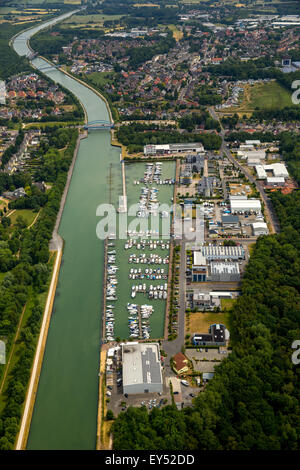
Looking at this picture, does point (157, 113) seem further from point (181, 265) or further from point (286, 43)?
point (286, 43)

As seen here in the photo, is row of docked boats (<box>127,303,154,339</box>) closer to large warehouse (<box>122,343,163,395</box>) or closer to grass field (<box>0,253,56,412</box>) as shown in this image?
large warehouse (<box>122,343,163,395</box>)

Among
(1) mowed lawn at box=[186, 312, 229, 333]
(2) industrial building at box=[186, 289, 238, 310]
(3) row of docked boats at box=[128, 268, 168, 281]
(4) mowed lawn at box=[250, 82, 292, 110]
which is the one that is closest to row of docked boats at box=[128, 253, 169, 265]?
(3) row of docked boats at box=[128, 268, 168, 281]

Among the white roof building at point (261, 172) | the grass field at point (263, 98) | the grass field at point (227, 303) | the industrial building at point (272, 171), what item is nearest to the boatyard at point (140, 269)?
the grass field at point (227, 303)

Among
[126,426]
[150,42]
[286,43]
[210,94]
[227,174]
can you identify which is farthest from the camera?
[150,42]

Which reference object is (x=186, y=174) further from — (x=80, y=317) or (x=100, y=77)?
(x=100, y=77)

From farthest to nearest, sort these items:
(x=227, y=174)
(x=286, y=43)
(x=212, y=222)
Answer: (x=286, y=43) < (x=227, y=174) < (x=212, y=222)

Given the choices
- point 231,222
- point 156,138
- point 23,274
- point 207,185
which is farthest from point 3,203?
point 231,222

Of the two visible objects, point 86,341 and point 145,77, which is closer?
point 86,341

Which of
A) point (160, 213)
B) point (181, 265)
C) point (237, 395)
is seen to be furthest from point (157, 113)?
point (237, 395)
